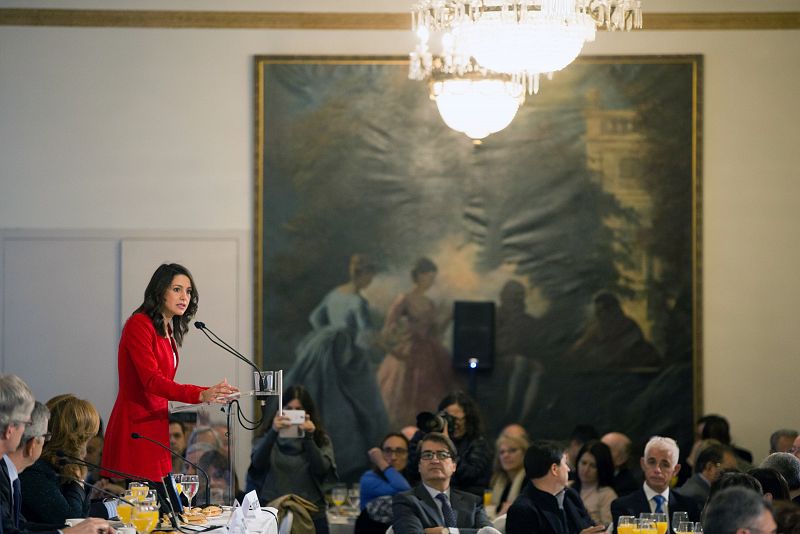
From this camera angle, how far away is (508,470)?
8.34m

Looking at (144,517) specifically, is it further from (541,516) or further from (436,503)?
(541,516)

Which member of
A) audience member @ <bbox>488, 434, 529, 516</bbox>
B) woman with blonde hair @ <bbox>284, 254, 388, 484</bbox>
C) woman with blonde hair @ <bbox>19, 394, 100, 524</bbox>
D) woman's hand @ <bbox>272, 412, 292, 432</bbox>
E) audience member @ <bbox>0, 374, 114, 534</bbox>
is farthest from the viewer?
woman with blonde hair @ <bbox>284, 254, 388, 484</bbox>

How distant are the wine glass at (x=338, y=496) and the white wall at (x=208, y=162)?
2002mm

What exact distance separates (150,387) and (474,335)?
4.21 meters

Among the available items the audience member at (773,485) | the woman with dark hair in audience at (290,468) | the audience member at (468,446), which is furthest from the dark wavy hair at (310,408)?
the audience member at (773,485)

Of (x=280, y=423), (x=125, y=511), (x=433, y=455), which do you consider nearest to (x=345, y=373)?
(x=280, y=423)

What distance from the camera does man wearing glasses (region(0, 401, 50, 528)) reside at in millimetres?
4012

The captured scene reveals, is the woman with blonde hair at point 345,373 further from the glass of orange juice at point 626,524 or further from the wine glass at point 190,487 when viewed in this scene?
the glass of orange juice at point 626,524

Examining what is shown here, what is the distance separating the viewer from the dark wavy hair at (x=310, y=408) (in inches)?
306

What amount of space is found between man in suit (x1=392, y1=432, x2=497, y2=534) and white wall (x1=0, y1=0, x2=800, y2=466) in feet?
12.1

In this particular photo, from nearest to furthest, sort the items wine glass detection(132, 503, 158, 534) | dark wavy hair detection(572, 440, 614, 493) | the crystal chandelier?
wine glass detection(132, 503, 158, 534), the crystal chandelier, dark wavy hair detection(572, 440, 614, 493)

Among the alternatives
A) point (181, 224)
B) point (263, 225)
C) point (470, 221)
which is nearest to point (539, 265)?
point (470, 221)

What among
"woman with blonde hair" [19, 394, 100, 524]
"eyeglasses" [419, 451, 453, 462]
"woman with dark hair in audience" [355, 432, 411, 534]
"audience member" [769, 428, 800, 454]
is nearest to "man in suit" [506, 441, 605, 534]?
"eyeglasses" [419, 451, 453, 462]

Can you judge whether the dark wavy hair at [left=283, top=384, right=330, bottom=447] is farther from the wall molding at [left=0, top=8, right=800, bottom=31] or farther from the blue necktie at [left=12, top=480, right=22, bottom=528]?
the blue necktie at [left=12, top=480, right=22, bottom=528]
